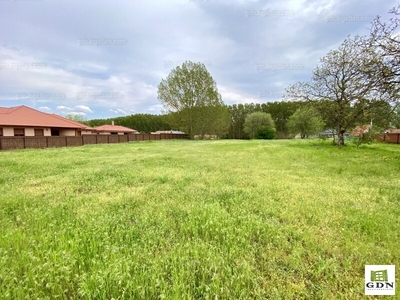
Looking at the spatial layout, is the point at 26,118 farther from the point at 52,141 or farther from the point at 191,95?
the point at 191,95

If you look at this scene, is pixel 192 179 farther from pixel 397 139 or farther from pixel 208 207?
pixel 397 139

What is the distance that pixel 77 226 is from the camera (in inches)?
104

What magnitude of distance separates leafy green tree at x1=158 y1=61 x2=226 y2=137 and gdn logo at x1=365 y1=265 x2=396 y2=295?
35.7 metres

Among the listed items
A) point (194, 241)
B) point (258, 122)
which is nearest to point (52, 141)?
point (194, 241)

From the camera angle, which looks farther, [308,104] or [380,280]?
[308,104]

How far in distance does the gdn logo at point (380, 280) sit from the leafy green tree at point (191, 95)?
3570 centimetres

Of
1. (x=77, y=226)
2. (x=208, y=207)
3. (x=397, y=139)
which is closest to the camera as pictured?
(x=77, y=226)

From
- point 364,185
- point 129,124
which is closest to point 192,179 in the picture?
point 364,185

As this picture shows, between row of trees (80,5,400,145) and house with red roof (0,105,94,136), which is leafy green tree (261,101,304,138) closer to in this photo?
row of trees (80,5,400,145)

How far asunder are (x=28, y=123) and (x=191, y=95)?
24.0 meters

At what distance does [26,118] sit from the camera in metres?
22.0

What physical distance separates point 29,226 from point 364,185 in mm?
7004

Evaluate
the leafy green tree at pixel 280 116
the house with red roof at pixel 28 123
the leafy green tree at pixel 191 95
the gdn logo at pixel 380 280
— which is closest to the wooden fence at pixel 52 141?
the house with red roof at pixel 28 123

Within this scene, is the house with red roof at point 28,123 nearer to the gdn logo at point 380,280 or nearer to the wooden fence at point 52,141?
the wooden fence at point 52,141
